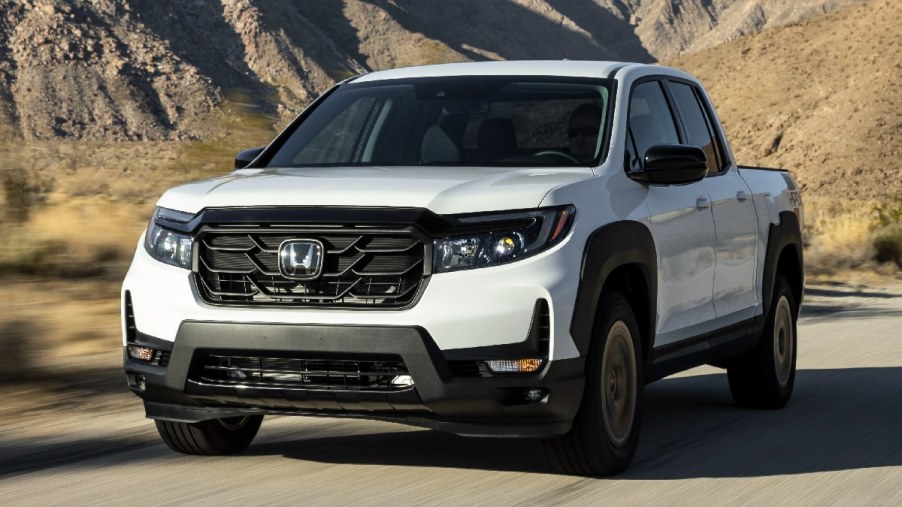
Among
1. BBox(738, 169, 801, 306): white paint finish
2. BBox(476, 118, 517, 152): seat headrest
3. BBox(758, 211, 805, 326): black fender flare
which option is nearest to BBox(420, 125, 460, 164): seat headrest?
BBox(476, 118, 517, 152): seat headrest

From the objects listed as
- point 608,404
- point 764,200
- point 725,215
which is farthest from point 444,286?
point 764,200

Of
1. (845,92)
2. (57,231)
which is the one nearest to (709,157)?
(57,231)

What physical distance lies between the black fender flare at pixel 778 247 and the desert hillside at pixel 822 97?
5378cm

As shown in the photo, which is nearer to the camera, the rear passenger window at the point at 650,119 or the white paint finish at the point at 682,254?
the white paint finish at the point at 682,254

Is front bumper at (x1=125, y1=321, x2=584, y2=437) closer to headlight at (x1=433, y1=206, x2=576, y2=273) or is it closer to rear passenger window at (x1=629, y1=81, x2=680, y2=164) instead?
headlight at (x1=433, y1=206, x2=576, y2=273)

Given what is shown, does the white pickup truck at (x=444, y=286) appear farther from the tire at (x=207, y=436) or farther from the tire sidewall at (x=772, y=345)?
the tire sidewall at (x=772, y=345)

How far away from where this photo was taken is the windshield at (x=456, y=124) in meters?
7.54

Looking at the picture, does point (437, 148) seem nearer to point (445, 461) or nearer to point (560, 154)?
point (560, 154)

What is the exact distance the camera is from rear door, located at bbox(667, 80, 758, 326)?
8312mm

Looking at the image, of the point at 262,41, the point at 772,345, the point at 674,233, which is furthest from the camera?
the point at 262,41

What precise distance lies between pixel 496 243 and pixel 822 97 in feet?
226

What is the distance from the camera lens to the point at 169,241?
668 cm

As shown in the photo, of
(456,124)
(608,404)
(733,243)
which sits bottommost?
(608,404)

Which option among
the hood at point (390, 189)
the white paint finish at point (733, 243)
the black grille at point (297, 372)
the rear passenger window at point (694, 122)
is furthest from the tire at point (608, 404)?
the rear passenger window at point (694, 122)
